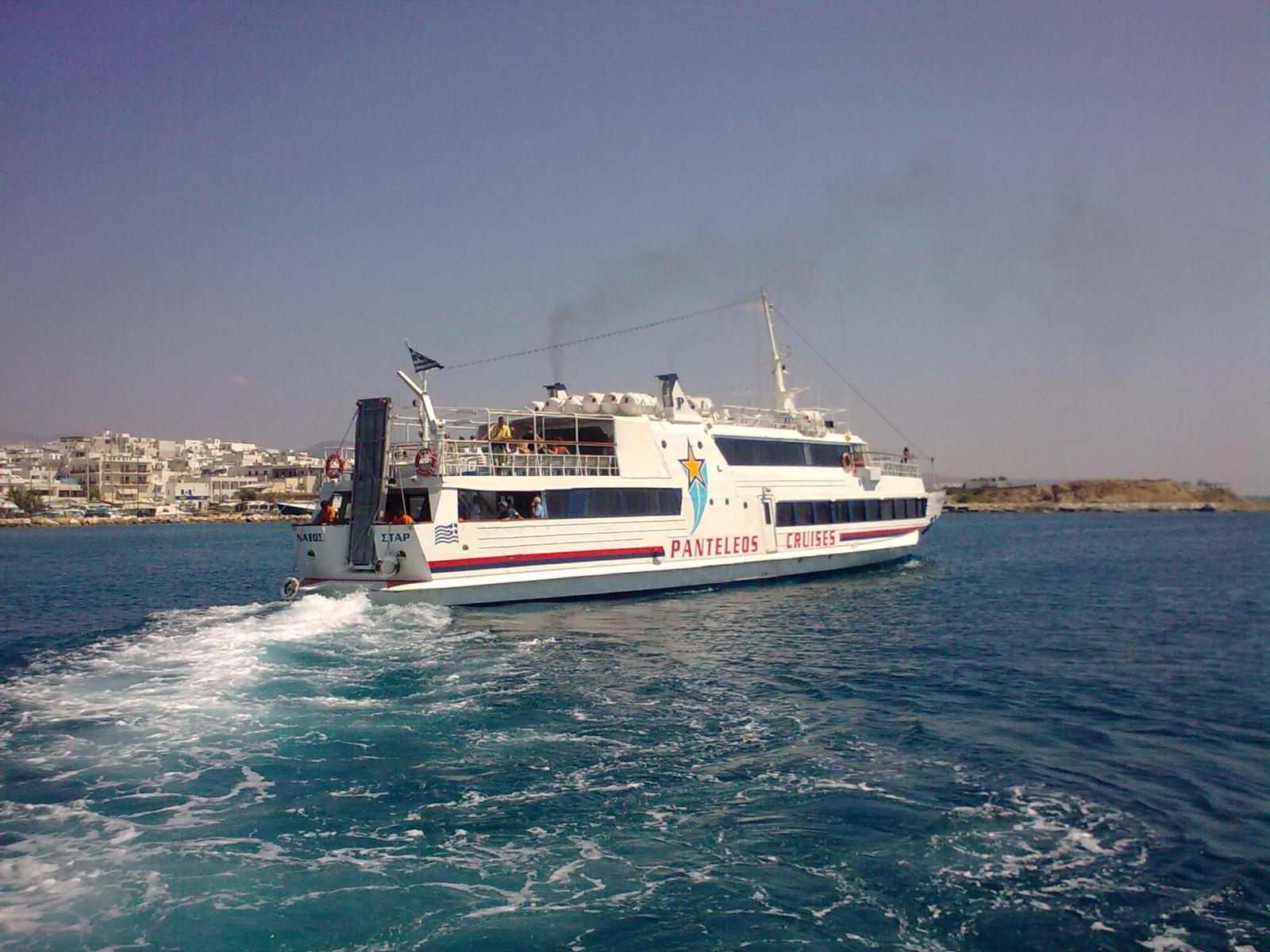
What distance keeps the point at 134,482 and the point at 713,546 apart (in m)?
138

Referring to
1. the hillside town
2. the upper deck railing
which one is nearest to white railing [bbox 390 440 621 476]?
the upper deck railing

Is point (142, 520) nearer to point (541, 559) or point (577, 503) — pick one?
point (577, 503)

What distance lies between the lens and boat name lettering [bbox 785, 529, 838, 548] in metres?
33.1

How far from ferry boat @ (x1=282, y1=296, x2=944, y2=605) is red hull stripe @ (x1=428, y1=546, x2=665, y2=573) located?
0.05 metres

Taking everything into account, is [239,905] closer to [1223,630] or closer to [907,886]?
[907,886]

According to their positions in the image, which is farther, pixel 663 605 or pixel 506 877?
pixel 663 605

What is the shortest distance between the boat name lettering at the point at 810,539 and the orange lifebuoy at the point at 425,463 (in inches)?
570

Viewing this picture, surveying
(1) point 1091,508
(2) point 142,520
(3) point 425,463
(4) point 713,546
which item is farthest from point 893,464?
(1) point 1091,508

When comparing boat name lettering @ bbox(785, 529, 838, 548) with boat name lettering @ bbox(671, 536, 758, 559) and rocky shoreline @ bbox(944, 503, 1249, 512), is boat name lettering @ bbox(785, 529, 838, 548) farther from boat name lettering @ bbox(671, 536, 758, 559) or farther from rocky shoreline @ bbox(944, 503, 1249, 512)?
rocky shoreline @ bbox(944, 503, 1249, 512)

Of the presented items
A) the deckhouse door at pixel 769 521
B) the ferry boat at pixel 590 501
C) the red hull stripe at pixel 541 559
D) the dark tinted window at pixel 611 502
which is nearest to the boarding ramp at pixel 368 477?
the ferry boat at pixel 590 501

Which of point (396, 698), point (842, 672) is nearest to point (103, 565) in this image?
point (396, 698)

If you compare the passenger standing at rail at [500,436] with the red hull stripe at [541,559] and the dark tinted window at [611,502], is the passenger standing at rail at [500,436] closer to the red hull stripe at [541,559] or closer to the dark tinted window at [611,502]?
the dark tinted window at [611,502]

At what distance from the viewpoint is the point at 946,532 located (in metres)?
75.9

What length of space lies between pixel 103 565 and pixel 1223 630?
47885 millimetres
